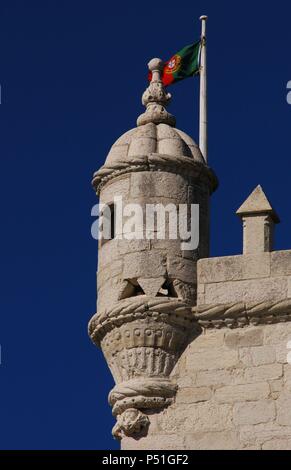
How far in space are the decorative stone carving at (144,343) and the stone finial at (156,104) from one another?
2.43 meters

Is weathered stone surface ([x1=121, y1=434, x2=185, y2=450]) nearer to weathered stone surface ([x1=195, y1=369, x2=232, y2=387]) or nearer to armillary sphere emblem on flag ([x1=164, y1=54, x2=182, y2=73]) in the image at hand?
weathered stone surface ([x1=195, y1=369, x2=232, y2=387])

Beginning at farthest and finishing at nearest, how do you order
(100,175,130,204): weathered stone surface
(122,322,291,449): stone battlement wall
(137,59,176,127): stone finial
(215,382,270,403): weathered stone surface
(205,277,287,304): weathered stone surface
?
(137,59,176,127): stone finial
(100,175,130,204): weathered stone surface
(205,277,287,304): weathered stone surface
(215,382,270,403): weathered stone surface
(122,322,291,449): stone battlement wall

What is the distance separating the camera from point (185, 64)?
31.6 metres

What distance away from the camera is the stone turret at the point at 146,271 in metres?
24.8

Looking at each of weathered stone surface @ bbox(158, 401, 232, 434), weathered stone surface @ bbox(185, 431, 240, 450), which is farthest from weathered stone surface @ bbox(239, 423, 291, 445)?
weathered stone surface @ bbox(158, 401, 232, 434)

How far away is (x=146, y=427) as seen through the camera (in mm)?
24547

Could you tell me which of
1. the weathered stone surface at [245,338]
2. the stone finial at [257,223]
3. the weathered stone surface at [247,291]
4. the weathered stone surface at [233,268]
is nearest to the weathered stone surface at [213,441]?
the weathered stone surface at [245,338]

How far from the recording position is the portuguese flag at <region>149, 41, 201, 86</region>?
31.5 meters

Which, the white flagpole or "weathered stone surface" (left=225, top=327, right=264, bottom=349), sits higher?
the white flagpole

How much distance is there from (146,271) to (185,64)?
7.14 m

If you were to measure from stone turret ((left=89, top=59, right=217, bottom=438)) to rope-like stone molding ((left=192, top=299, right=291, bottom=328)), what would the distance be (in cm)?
17

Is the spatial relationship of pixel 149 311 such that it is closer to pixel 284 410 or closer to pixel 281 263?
pixel 281 263

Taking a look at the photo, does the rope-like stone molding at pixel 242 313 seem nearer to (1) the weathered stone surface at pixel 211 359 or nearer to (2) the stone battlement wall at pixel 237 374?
(2) the stone battlement wall at pixel 237 374
